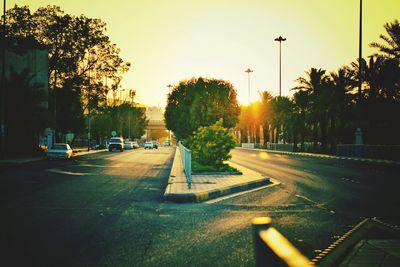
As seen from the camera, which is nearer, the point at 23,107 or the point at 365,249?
the point at 365,249

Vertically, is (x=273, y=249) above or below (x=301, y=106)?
below

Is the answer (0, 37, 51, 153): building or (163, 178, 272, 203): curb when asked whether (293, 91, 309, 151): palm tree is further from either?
(163, 178, 272, 203): curb

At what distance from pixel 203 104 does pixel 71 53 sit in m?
18.2

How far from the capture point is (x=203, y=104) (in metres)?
64.2

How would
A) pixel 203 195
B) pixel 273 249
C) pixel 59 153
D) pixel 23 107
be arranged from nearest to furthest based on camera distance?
pixel 273 249 → pixel 203 195 → pixel 59 153 → pixel 23 107

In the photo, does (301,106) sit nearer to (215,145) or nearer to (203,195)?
(215,145)

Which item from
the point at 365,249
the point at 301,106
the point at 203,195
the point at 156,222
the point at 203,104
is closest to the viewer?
the point at 365,249

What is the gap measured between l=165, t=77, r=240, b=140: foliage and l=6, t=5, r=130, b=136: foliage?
11415mm

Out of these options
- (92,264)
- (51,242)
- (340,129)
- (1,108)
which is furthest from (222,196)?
(340,129)

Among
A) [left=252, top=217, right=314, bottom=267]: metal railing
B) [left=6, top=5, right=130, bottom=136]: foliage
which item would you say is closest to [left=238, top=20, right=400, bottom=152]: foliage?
[left=6, top=5, right=130, bottom=136]: foliage

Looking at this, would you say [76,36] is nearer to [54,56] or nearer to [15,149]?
[54,56]

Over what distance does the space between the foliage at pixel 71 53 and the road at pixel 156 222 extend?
46622 mm

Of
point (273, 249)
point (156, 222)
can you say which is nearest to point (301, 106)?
point (156, 222)

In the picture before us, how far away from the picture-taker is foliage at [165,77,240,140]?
6312cm
